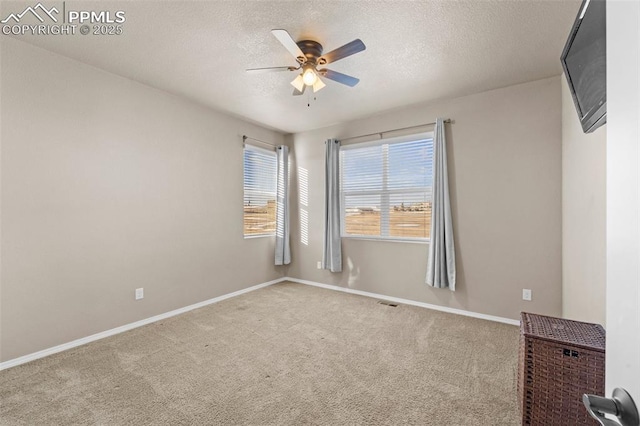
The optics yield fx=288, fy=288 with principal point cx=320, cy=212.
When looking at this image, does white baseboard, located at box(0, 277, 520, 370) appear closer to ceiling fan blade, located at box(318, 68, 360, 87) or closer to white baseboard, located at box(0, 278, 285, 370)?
white baseboard, located at box(0, 278, 285, 370)

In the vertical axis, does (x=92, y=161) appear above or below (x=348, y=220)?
above

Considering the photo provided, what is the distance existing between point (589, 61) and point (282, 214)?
4.14 metres

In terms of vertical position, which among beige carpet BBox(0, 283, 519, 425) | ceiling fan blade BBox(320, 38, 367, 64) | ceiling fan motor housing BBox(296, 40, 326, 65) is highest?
ceiling fan motor housing BBox(296, 40, 326, 65)

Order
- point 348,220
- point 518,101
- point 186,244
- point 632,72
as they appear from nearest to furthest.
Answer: point 632,72 < point 518,101 < point 186,244 < point 348,220

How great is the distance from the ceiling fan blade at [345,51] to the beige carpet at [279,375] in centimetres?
242

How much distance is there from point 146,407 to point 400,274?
3130 millimetres

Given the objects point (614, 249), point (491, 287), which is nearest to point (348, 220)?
point (491, 287)

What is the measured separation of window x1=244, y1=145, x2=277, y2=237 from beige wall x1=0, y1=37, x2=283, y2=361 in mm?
450

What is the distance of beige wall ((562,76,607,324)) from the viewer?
1815mm

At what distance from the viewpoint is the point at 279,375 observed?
86.6 inches

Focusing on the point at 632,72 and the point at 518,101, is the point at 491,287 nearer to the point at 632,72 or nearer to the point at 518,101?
the point at 518,101

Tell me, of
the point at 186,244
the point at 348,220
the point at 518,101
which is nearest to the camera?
the point at 518,101

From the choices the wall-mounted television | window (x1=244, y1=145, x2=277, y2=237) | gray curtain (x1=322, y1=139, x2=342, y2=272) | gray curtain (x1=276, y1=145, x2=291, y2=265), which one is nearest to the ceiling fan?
the wall-mounted television

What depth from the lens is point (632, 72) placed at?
45cm
